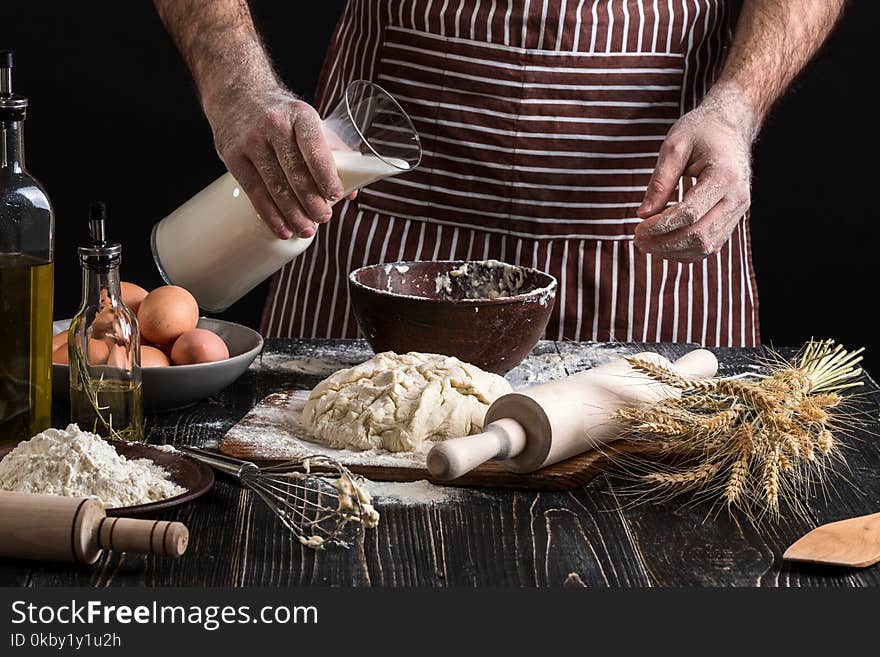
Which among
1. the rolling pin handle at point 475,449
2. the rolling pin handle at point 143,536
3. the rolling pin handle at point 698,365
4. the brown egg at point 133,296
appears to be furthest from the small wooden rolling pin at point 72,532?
the rolling pin handle at point 698,365

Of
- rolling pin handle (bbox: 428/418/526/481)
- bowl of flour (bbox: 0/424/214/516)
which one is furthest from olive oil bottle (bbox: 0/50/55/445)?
rolling pin handle (bbox: 428/418/526/481)

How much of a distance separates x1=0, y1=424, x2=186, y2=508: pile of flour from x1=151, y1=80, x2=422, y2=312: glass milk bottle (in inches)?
19.1

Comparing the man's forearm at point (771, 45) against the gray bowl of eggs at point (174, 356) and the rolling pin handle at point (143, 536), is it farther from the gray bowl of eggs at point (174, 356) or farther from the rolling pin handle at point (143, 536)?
the rolling pin handle at point (143, 536)

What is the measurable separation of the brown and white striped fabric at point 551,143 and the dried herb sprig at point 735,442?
2.42 feet

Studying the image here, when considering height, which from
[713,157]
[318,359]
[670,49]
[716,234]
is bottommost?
[318,359]

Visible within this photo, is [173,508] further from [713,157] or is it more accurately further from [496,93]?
[496,93]

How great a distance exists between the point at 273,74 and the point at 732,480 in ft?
3.21

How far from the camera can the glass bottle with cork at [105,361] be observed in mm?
1344

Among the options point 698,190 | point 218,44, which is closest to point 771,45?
point 698,190

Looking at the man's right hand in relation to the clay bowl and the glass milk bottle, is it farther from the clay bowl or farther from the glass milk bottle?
the clay bowl

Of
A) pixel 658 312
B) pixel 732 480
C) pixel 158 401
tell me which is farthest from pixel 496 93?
pixel 732 480

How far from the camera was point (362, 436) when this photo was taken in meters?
1.35

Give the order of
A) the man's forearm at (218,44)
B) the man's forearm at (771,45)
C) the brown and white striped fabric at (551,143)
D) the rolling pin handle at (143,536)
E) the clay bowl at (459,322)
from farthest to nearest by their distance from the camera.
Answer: the brown and white striped fabric at (551,143) → the man's forearm at (771,45) → the man's forearm at (218,44) → the clay bowl at (459,322) → the rolling pin handle at (143,536)

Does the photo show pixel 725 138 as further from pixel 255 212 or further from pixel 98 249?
pixel 98 249
